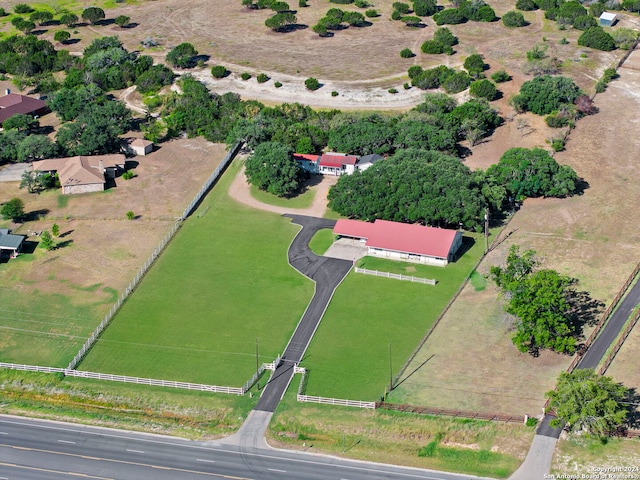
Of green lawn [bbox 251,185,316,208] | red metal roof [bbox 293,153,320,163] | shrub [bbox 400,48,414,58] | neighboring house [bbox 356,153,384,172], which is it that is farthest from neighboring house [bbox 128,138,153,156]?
shrub [bbox 400,48,414,58]

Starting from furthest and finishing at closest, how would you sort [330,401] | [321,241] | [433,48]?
[433,48]
[321,241]
[330,401]

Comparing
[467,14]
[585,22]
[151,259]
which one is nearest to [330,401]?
[151,259]

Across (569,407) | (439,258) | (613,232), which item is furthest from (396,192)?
(569,407)

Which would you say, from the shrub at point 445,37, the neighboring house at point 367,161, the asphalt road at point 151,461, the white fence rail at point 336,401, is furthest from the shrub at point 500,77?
the asphalt road at point 151,461

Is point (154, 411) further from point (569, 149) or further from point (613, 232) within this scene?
point (569, 149)

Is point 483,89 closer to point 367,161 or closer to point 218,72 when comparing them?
point 367,161

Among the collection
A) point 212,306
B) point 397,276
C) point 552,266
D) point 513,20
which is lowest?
point 513,20
